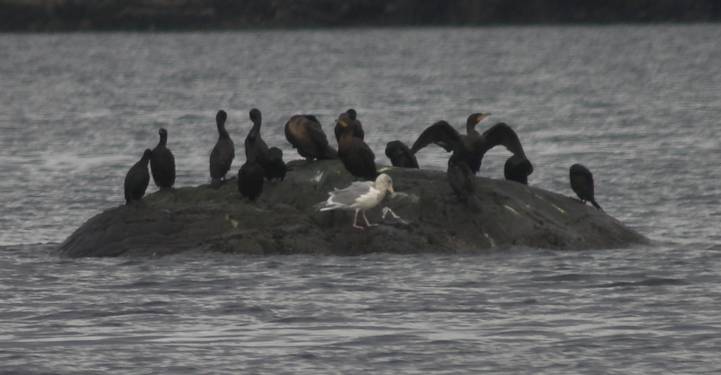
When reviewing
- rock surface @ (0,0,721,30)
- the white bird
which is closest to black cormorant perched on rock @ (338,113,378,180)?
the white bird

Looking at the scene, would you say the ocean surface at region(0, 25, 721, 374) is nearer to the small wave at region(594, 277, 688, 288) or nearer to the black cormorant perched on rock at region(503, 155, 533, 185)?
the small wave at region(594, 277, 688, 288)

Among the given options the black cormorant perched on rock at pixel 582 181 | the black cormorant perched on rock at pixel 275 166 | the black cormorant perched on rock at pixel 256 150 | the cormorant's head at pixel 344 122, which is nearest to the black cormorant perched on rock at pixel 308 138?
the cormorant's head at pixel 344 122

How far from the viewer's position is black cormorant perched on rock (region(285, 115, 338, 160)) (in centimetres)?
2695

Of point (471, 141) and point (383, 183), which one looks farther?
point (471, 141)

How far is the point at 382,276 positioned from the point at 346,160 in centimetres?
254

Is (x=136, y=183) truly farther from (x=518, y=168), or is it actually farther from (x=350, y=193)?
(x=518, y=168)

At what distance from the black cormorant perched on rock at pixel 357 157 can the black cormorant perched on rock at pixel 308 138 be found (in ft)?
3.83

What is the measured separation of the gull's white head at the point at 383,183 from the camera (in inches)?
982

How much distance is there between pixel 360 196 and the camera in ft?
80.9

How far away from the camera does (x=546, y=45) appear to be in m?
142

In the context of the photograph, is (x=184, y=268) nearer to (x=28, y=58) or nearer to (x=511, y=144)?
(x=511, y=144)

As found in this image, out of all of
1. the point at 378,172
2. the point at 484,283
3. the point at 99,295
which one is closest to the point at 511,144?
the point at 378,172

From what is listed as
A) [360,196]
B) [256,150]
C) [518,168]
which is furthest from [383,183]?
[518,168]

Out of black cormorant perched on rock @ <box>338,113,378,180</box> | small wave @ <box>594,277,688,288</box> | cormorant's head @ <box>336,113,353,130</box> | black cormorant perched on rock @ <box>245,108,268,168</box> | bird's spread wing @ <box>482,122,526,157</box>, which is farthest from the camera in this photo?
bird's spread wing @ <box>482,122,526,157</box>
